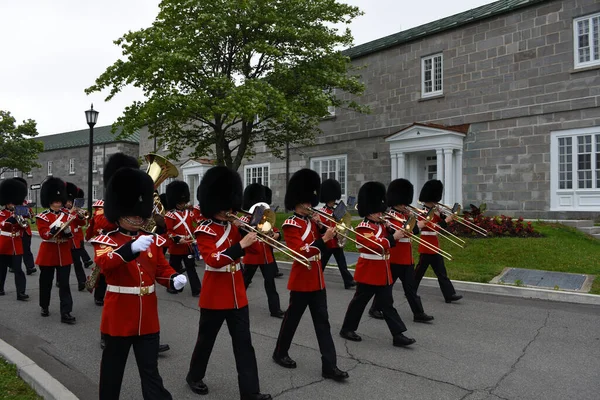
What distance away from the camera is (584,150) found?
49.1ft

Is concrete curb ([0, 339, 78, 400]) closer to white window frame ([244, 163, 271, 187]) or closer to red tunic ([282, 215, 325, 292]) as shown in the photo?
red tunic ([282, 215, 325, 292])

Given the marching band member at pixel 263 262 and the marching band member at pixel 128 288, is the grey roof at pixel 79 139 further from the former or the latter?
the marching band member at pixel 128 288

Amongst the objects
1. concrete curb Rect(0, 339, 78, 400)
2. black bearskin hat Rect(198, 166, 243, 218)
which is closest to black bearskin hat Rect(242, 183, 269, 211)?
black bearskin hat Rect(198, 166, 243, 218)

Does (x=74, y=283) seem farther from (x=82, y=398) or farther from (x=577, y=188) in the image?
(x=577, y=188)

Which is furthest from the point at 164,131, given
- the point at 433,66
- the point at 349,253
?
the point at 433,66

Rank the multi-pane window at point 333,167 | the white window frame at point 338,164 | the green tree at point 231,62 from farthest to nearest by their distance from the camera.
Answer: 1. the multi-pane window at point 333,167
2. the white window frame at point 338,164
3. the green tree at point 231,62

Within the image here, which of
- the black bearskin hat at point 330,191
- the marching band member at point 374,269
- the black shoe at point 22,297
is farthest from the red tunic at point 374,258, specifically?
the black shoe at point 22,297

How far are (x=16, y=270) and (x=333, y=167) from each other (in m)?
15.6

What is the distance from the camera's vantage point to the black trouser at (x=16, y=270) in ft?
28.0

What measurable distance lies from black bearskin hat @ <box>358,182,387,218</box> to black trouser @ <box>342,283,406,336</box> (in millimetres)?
933

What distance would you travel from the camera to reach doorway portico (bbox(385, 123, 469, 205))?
17.2m

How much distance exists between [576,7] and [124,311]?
16736 mm

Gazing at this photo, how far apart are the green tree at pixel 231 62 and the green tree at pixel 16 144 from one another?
23.1 metres

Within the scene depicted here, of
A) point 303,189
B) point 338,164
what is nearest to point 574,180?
point 338,164
